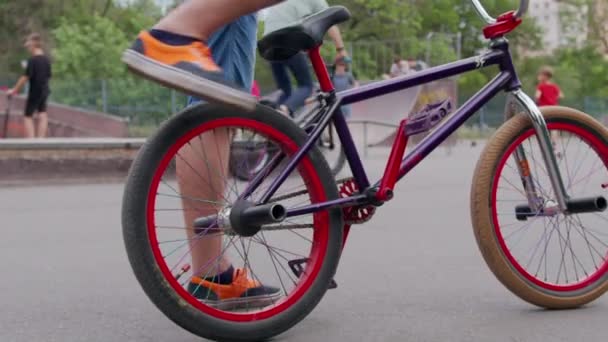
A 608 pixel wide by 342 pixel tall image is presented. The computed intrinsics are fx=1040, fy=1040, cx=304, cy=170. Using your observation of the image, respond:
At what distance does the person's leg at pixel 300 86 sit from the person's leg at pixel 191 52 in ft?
18.0

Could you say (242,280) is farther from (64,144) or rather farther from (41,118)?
(41,118)

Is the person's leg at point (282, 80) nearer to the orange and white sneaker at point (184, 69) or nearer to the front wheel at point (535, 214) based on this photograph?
the front wheel at point (535, 214)

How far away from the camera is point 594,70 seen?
77.0 m

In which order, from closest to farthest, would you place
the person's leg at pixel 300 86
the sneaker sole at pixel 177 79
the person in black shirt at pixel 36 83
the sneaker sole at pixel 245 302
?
the sneaker sole at pixel 177 79
the sneaker sole at pixel 245 302
the person's leg at pixel 300 86
the person in black shirt at pixel 36 83

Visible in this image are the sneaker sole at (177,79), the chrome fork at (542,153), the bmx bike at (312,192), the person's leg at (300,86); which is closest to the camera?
the sneaker sole at (177,79)

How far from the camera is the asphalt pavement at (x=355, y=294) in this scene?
3395 millimetres

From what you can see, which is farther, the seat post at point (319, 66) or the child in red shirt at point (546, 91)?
the child in red shirt at point (546, 91)

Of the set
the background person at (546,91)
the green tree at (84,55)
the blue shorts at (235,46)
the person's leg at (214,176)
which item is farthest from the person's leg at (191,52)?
the green tree at (84,55)

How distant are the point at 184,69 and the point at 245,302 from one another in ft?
2.91

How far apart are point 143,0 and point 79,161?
171 ft

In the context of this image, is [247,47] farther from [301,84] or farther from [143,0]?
[143,0]

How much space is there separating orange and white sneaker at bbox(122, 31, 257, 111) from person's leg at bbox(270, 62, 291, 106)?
594 centimetres

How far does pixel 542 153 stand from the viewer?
3795 millimetres

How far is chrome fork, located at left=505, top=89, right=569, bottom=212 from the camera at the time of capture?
3729 millimetres
